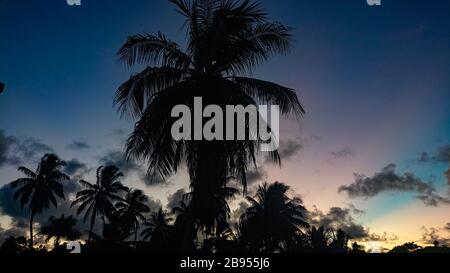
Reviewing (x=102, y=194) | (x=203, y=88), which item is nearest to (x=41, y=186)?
(x=102, y=194)

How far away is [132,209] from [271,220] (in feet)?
57.6

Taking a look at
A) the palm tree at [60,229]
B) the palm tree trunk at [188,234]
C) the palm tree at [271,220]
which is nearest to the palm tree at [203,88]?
the palm tree trunk at [188,234]

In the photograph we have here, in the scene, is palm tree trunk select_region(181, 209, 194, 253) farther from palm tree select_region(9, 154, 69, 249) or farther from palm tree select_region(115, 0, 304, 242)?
palm tree select_region(9, 154, 69, 249)

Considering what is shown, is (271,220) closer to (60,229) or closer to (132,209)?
(132,209)

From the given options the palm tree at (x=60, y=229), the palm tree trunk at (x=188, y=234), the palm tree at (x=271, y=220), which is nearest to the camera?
the palm tree trunk at (x=188, y=234)

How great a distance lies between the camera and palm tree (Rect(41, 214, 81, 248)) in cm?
4550

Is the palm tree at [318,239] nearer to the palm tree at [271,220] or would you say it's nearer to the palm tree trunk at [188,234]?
the palm tree at [271,220]

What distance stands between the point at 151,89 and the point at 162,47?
125cm

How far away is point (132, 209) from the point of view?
4247cm

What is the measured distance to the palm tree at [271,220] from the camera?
1278 inches

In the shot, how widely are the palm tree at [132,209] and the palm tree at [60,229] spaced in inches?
339

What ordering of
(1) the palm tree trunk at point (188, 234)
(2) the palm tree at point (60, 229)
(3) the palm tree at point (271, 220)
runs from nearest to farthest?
(1) the palm tree trunk at point (188, 234) → (3) the palm tree at point (271, 220) → (2) the palm tree at point (60, 229)

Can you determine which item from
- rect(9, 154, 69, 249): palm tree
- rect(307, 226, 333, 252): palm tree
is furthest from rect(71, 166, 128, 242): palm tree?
rect(307, 226, 333, 252): palm tree

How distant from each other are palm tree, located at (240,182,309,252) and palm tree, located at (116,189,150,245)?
1412 centimetres
